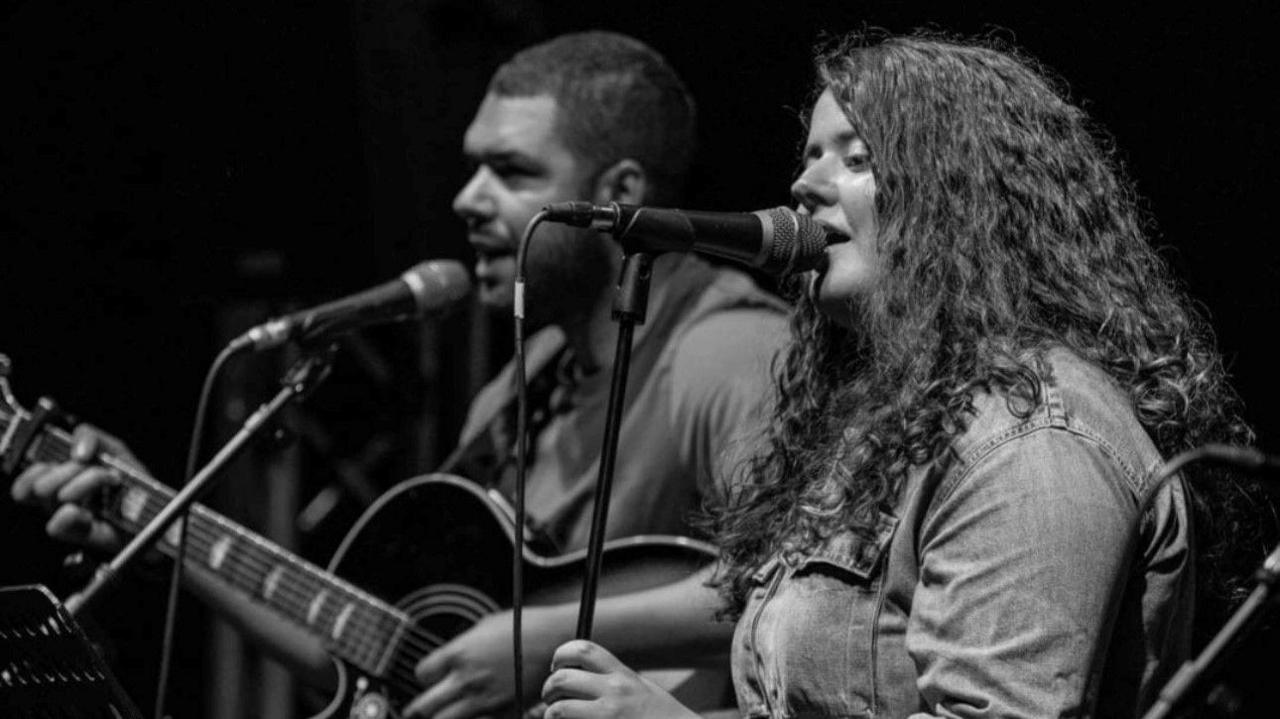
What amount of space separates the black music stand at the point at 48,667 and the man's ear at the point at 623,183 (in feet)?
6.43

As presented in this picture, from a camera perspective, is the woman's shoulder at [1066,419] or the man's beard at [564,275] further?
the man's beard at [564,275]

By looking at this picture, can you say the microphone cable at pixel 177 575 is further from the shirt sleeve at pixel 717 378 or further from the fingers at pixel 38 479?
the shirt sleeve at pixel 717 378

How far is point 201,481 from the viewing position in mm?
3031

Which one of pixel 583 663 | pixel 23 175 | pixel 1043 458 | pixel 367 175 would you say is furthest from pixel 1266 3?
pixel 23 175

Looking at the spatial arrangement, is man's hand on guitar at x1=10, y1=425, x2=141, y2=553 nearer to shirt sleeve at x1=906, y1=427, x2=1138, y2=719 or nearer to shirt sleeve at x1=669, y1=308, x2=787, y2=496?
shirt sleeve at x1=669, y1=308, x2=787, y2=496

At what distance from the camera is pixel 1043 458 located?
6.63 ft

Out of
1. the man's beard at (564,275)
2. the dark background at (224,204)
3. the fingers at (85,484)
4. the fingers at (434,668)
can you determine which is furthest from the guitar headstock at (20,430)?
the dark background at (224,204)

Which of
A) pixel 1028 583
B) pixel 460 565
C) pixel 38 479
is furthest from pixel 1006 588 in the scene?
pixel 38 479

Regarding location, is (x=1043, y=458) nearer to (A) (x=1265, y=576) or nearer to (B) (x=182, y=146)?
(A) (x=1265, y=576)

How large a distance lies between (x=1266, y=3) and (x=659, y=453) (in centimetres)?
155

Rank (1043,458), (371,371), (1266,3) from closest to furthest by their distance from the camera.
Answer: (1043,458), (1266,3), (371,371)

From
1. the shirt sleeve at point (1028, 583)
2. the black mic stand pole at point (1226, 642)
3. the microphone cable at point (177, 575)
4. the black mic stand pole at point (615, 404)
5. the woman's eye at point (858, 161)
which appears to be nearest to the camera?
the black mic stand pole at point (1226, 642)

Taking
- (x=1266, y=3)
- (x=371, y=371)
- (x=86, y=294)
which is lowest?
(x=371, y=371)

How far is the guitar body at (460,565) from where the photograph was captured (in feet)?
10.9
